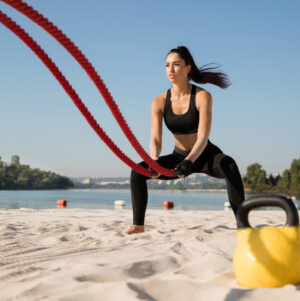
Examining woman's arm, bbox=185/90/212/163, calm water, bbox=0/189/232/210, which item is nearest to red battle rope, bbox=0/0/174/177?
woman's arm, bbox=185/90/212/163

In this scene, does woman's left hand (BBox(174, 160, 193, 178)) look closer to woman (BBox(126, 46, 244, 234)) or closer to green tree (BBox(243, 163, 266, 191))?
woman (BBox(126, 46, 244, 234))

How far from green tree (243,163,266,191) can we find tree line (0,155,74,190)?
120 feet

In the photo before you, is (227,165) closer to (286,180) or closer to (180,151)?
(180,151)

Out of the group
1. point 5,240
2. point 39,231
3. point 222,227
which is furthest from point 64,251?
point 222,227

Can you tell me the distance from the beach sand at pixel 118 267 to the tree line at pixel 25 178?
6381 cm

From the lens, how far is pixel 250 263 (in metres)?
1.57

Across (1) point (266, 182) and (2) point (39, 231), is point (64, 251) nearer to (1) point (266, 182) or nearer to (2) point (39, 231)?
(2) point (39, 231)

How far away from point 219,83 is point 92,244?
1.78m

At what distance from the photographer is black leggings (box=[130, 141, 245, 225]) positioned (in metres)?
3.03

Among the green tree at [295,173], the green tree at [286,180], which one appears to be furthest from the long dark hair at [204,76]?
the green tree at [286,180]

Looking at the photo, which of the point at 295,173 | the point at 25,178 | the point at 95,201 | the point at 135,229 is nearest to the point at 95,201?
the point at 95,201

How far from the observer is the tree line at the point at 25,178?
6375cm

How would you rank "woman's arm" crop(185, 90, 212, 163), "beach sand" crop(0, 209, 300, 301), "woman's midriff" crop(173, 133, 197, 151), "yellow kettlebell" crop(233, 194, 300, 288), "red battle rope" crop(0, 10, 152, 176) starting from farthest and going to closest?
1. "woman's midriff" crop(173, 133, 197, 151)
2. "woman's arm" crop(185, 90, 212, 163)
3. "red battle rope" crop(0, 10, 152, 176)
4. "yellow kettlebell" crop(233, 194, 300, 288)
5. "beach sand" crop(0, 209, 300, 301)

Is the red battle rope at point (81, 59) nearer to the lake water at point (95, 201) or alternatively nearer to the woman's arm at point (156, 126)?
the woman's arm at point (156, 126)
